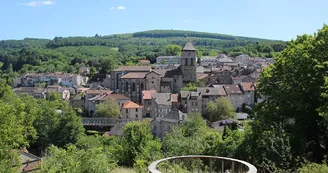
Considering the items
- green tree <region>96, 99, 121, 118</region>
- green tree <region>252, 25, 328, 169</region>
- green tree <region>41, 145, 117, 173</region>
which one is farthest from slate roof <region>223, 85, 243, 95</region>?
green tree <region>41, 145, 117, 173</region>

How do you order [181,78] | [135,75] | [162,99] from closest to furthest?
[162,99] → [181,78] → [135,75]

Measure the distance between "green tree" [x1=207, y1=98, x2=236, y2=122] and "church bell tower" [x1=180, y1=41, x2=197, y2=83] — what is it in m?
12.3

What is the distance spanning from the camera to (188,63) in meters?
68.4

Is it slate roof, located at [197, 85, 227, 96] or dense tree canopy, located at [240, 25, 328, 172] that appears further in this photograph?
slate roof, located at [197, 85, 227, 96]

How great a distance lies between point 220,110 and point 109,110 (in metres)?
17.5

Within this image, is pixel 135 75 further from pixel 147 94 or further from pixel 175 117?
pixel 175 117

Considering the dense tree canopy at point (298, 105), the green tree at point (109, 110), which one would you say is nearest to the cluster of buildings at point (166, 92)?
the green tree at point (109, 110)

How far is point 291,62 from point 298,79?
1000mm

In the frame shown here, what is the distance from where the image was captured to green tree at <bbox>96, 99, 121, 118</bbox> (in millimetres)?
61219

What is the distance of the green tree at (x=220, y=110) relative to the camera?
183ft

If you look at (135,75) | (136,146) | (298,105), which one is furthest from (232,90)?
(298,105)

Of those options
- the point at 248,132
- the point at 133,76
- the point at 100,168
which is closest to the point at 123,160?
the point at 248,132

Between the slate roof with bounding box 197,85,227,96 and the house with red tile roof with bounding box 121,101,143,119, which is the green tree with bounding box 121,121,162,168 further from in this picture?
the slate roof with bounding box 197,85,227,96

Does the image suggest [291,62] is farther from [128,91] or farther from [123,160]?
[128,91]
